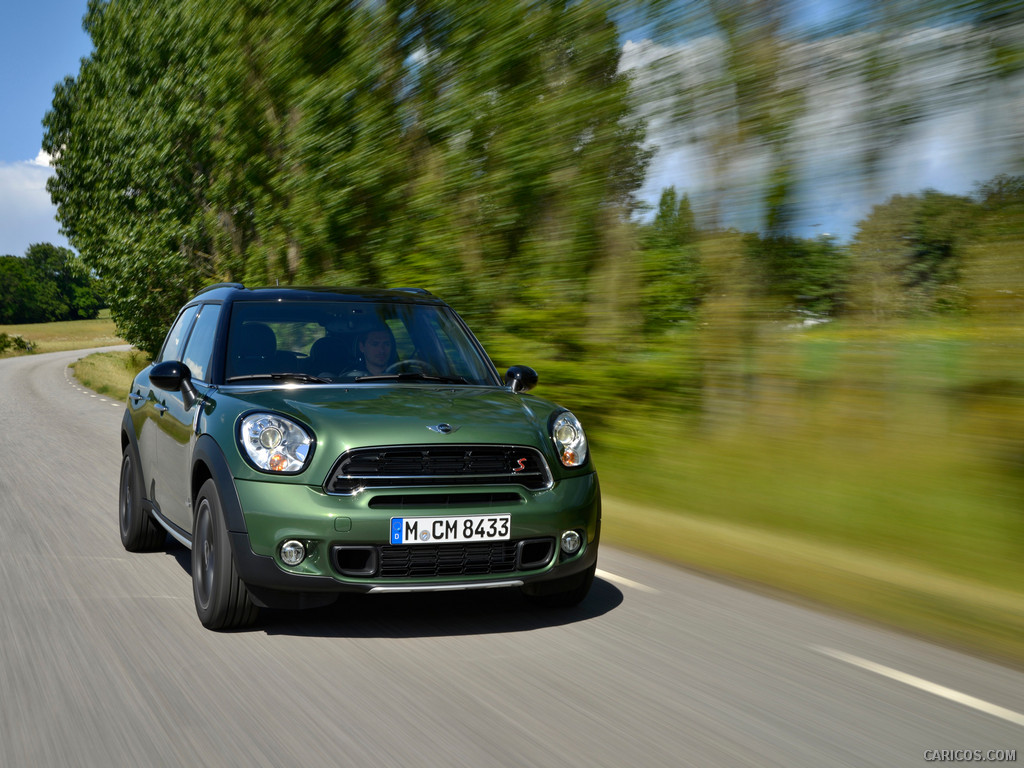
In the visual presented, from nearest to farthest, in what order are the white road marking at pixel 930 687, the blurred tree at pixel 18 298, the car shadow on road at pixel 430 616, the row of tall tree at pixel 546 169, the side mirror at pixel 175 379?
the white road marking at pixel 930 687
the car shadow on road at pixel 430 616
the side mirror at pixel 175 379
the row of tall tree at pixel 546 169
the blurred tree at pixel 18 298

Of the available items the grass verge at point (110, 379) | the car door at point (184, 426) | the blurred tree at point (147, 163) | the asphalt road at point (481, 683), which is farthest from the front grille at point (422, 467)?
the grass verge at point (110, 379)

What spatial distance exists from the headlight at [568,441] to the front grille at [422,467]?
0.32 m

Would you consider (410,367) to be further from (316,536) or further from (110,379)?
(110,379)

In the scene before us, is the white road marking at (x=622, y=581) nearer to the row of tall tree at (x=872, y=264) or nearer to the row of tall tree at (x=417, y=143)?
the row of tall tree at (x=872, y=264)

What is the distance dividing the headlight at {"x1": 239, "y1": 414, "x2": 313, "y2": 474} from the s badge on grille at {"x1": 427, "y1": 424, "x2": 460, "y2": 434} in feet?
1.81

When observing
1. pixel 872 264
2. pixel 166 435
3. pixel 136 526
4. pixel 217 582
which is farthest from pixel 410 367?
Answer: pixel 872 264

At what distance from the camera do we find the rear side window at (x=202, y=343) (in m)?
5.98

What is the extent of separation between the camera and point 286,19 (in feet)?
54.1

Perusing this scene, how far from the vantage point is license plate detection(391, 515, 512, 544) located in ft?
15.5

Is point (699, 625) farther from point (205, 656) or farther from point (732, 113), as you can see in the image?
point (732, 113)

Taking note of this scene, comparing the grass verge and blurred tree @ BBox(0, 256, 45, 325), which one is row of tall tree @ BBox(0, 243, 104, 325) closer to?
blurred tree @ BBox(0, 256, 45, 325)

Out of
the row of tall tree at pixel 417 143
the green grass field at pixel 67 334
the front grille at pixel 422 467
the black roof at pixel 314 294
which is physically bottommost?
the green grass field at pixel 67 334

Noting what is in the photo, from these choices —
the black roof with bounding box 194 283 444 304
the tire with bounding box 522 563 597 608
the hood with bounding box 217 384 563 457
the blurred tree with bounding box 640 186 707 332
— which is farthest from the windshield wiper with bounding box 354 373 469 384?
the blurred tree with bounding box 640 186 707 332

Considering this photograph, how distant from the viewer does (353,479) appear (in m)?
4.77
